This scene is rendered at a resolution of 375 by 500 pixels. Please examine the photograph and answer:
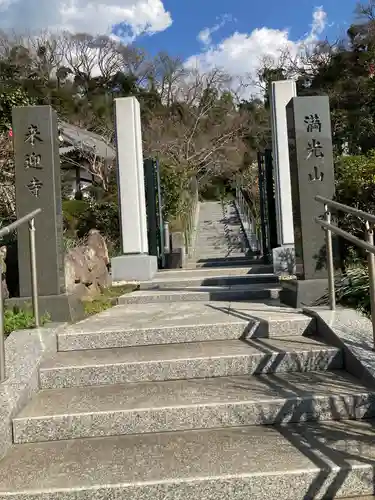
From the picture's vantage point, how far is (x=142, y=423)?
2.51 meters

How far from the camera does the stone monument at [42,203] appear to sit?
387 cm

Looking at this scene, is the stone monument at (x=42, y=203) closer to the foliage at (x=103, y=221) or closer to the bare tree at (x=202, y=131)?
the foliage at (x=103, y=221)

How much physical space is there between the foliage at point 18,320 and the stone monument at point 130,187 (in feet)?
11.1

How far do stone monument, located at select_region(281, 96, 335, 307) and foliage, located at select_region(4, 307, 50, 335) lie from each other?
2.37 meters

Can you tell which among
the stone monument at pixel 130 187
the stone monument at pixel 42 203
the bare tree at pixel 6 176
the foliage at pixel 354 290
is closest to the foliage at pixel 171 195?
the bare tree at pixel 6 176

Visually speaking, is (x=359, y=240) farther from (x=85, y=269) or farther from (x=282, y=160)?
(x=282, y=160)

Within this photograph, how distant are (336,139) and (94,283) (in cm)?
1091

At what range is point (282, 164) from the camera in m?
7.29

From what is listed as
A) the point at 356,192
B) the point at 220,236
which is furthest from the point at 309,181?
the point at 220,236

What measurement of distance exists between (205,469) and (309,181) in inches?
120

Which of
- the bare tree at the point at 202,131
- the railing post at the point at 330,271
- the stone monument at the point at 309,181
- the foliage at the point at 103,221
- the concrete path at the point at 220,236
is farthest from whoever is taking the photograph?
the bare tree at the point at 202,131

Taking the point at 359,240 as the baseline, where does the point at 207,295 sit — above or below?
below

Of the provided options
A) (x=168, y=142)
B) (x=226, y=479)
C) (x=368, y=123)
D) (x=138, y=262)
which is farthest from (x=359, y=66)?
(x=226, y=479)

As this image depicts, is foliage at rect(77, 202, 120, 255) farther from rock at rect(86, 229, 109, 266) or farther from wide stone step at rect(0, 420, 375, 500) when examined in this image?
wide stone step at rect(0, 420, 375, 500)
